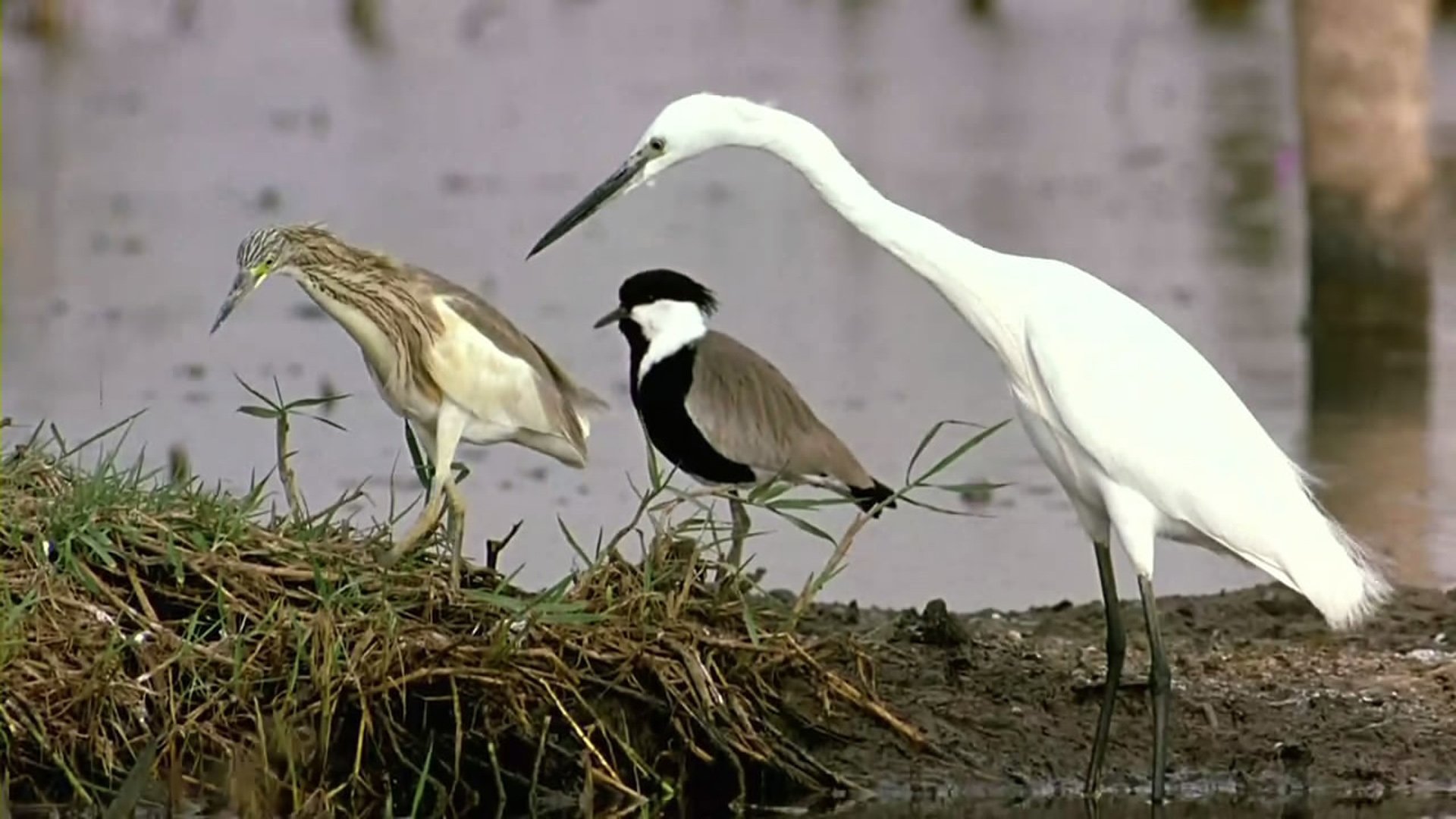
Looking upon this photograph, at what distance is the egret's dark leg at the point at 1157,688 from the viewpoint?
584 cm

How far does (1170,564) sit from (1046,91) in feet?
42.6

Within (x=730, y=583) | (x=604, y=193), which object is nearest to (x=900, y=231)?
(x=604, y=193)

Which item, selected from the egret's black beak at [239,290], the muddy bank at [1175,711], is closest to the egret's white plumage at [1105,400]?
the muddy bank at [1175,711]

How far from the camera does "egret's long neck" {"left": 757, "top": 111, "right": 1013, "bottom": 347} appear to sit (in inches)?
232

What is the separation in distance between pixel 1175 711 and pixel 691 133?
5.33 ft

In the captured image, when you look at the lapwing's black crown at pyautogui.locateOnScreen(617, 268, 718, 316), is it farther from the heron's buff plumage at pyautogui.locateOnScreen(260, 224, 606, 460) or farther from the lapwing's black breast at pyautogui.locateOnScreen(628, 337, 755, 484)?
the heron's buff plumage at pyautogui.locateOnScreen(260, 224, 606, 460)

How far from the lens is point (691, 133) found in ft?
19.5

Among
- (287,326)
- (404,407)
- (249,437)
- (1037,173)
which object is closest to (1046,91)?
(1037,173)

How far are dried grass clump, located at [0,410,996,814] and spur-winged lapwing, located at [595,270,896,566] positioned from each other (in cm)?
164

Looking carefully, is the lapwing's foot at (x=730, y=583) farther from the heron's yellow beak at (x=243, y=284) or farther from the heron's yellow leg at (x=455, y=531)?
the heron's yellow beak at (x=243, y=284)

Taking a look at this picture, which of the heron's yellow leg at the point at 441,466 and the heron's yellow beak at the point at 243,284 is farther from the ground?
the heron's yellow beak at the point at 243,284

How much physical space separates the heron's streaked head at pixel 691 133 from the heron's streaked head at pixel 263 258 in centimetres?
77

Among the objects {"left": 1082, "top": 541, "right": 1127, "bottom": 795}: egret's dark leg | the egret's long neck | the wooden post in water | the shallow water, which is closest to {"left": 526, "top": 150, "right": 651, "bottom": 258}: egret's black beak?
the egret's long neck

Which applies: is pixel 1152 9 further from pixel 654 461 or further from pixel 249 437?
pixel 654 461
